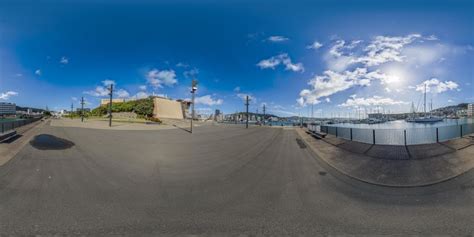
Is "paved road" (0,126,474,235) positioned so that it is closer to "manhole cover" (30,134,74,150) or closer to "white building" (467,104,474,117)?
"manhole cover" (30,134,74,150)

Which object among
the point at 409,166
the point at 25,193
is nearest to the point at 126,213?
the point at 25,193

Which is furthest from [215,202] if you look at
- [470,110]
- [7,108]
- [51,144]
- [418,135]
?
[7,108]

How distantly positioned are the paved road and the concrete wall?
242 ft

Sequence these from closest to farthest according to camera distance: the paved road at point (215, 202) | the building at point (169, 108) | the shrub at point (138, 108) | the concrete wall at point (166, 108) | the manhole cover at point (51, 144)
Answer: the paved road at point (215, 202)
the manhole cover at point (51, 144)
the shrub at point (138, 108)
the concrete wall at point (166, 108)
the building at point (169, 108)

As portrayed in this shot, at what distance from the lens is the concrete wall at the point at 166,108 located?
81.5 meters

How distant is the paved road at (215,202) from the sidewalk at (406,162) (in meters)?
0.50

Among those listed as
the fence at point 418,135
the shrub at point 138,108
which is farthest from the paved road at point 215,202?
the shrub at point 138,108

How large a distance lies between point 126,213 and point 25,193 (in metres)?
2.90

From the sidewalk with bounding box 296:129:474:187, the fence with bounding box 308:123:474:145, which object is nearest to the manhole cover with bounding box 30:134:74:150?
the sidewalk with bounding box 296:129:474:187

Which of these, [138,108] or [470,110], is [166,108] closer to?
[138,108]

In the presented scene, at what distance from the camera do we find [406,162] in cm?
739

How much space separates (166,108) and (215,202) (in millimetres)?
89333

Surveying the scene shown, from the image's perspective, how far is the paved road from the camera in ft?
12.4

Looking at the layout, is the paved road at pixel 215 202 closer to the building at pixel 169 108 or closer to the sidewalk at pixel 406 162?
the sidewalk at pixel 406 162
